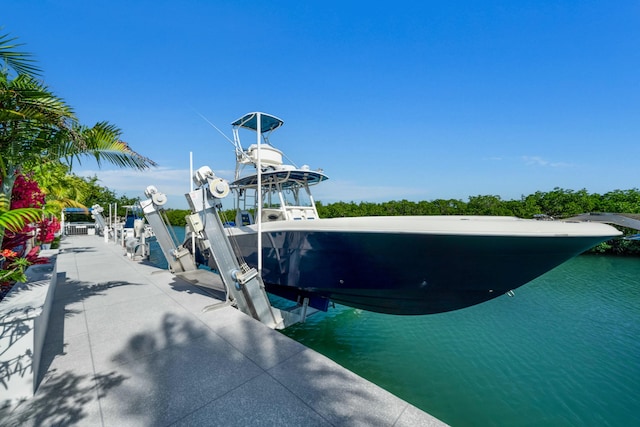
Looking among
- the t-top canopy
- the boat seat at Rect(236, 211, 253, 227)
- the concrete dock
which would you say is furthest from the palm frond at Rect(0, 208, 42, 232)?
the boat seat at Rect(236, 211, 253, 227)

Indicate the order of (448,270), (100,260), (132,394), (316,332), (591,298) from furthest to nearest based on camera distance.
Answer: (100,260)
(591,298)
(316,332)
(448,270)
(132,394)

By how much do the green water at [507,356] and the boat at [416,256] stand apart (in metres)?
0.94

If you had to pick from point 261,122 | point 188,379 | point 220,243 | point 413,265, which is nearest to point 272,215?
point 220,243

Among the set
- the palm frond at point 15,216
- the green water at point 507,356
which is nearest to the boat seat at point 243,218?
the green water at point 507,356

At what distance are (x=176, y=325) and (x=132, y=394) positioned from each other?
1.55 meters

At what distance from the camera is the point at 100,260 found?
361 inches

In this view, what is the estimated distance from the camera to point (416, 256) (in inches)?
137

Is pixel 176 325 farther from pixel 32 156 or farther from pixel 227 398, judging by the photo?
pixel 32 156

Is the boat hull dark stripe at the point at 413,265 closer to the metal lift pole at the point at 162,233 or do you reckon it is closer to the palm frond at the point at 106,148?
the palm frond at the point at 106,148

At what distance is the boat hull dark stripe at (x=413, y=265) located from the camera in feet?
10.5

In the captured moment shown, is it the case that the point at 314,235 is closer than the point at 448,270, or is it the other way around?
the point at 448,270

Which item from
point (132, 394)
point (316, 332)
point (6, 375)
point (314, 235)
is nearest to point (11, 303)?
point (6, 375)

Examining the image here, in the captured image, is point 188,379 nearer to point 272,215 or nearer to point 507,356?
point 272,215

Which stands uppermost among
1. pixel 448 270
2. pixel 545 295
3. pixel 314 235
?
pixel 314 235
